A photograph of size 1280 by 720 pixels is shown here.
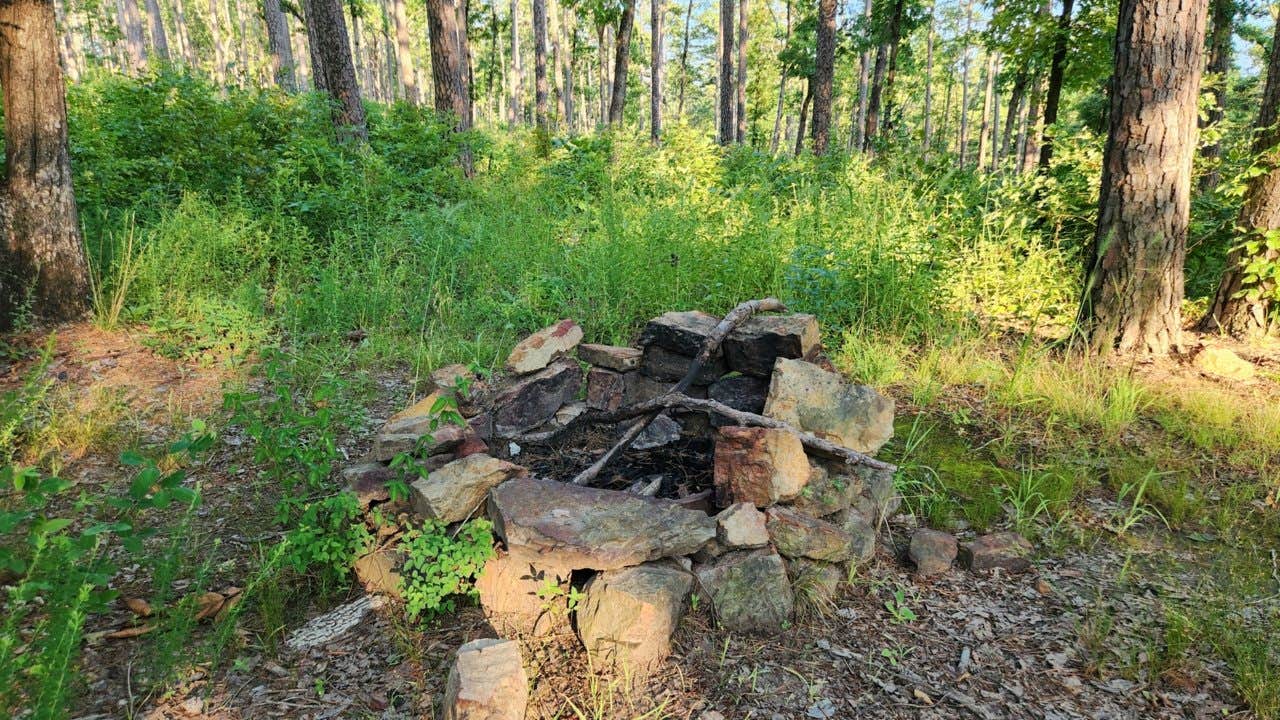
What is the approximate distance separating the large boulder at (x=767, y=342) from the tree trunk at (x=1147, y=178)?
7.88 ft

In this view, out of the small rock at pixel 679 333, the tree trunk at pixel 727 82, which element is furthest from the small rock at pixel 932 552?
the tree trunk at pixel 727 82

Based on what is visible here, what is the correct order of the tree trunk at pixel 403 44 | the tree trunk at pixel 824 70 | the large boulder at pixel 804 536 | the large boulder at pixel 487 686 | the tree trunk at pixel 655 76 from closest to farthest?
the large boulder at pixel 487 686 < the large boulder at pixel 804 536 < the tree trunk at pixel 824 70 < the tree trunk at pixel 655 76 < the tree trunk at pixel 403 44

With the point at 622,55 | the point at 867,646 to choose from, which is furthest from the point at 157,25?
the point at 867,646

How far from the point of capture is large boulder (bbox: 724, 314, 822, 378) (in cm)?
325

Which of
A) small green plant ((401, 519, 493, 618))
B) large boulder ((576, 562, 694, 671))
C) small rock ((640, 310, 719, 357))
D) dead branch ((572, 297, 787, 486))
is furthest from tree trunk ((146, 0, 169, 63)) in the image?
large boulder ((576, 562, 694, 671))

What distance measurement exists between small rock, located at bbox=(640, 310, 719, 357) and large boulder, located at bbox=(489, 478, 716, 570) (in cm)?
107

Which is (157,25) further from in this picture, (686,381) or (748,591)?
(748,591)

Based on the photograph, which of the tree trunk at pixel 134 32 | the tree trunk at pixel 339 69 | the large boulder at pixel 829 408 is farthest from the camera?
the tree trunk at pixel 134 32

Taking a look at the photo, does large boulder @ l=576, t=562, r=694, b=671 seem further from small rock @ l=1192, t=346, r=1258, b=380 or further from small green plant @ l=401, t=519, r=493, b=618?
small rock @ l=1192, t=346, r=1258, b=380

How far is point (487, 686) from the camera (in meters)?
1.81

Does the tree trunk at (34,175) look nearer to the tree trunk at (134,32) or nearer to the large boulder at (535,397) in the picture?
the large boulder at (535,397)

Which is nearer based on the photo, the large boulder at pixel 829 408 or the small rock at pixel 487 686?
the small rock at pixel 487 686

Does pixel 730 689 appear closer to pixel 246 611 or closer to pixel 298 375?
pixel 246 611

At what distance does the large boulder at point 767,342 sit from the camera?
325 centimetres
